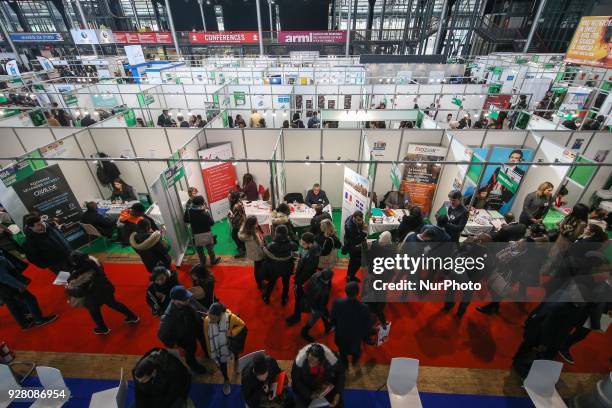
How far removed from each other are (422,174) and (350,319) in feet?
15.1

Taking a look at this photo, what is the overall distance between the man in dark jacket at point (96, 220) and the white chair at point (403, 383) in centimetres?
568

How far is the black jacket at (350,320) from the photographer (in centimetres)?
294

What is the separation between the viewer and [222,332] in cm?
292

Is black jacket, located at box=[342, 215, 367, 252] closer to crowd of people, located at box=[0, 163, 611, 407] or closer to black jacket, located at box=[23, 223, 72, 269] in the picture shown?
crowd of people, located at box=[0, 163, 611, 407]

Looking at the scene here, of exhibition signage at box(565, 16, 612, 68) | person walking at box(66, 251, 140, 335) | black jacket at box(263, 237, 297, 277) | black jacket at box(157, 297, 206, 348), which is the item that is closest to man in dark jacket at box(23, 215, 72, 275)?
person walking at box(66, 251, 140, 335)

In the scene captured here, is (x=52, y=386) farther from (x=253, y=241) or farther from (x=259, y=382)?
(x=253, y=241)

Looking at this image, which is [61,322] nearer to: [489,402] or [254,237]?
[254,237]

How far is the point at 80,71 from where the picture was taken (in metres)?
25.4

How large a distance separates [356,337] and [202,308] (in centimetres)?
181

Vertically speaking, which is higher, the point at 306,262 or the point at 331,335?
the point at 306,262

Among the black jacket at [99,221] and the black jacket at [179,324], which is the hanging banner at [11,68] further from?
the black jacket at [179,324]

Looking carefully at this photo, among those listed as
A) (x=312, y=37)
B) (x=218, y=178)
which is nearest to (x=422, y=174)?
(x=218, y=178)

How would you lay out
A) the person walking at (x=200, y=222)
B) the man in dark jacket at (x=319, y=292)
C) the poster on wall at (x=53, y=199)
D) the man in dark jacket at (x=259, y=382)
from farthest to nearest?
the poster on wall at (x=53, y=199) → the person walking at (x=200, y=222) → the man in dark jacket at (x=319, y=292) → the man in dark jacket at (x=259, y=382)

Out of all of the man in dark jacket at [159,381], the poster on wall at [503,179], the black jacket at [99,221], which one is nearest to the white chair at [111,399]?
the man in dark jacket at [159,381]
